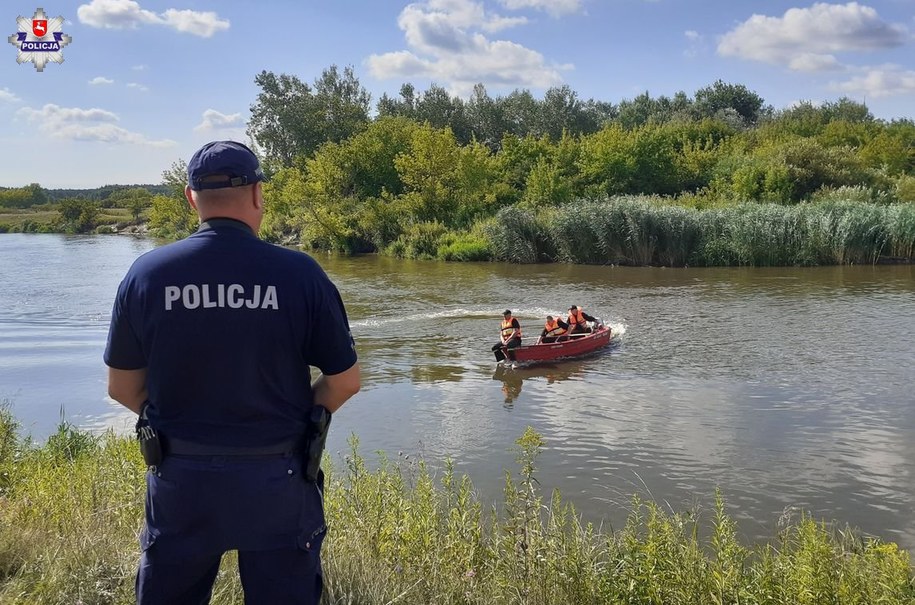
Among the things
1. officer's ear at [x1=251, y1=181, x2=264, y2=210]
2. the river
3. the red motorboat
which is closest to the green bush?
the river

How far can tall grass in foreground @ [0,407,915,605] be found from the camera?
361cm

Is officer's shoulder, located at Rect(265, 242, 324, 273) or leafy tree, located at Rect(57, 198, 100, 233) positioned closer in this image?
officer's shoulder, located at Rect(265, 242, 324, 273)

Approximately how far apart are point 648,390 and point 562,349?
281 centimetres

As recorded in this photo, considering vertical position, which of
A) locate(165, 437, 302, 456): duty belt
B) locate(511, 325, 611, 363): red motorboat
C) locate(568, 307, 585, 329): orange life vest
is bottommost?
locate(511, 325, 611, 363): red motorboat

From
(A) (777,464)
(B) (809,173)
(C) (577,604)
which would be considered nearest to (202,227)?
(C) (577,604)

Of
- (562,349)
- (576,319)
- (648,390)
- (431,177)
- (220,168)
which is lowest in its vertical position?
(648,390)

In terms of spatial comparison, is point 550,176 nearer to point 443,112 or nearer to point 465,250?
point 465,250

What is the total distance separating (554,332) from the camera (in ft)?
52.1

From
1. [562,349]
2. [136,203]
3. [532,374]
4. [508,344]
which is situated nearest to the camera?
[532,374]

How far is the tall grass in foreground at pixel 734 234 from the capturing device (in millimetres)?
28312

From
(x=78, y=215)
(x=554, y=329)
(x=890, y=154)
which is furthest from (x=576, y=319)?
(x=78, y=215)

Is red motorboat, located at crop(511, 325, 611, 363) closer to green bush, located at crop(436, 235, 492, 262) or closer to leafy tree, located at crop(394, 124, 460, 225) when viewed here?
green bush, located at crop(436, 235, 492, 262)

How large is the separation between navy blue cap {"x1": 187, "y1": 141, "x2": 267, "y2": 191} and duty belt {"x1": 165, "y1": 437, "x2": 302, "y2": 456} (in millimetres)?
852

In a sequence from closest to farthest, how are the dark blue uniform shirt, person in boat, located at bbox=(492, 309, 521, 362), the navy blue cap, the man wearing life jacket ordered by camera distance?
1. the dark blue uniform shirt
2. the navy blue cap
3. person in boat, located at bbox=(492, 309, 521, 362)
4. the man wearing life jacket
